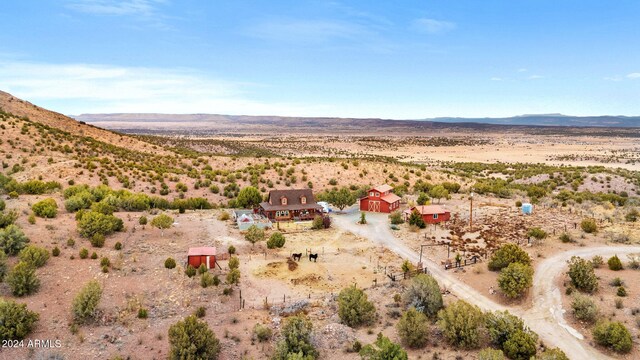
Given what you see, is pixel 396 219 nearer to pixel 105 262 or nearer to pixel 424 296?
pixel 424 296

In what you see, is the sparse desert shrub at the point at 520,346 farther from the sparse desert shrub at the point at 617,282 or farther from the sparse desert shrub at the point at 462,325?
the sparse desert shrub at the point at 617,282

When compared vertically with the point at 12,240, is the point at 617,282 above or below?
below

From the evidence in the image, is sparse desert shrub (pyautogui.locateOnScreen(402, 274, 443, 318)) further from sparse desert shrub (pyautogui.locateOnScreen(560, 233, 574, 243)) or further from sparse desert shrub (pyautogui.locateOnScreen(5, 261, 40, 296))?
sparse desert shrub (pyautogui.locateOnScreen(5, 261, 40, 296))

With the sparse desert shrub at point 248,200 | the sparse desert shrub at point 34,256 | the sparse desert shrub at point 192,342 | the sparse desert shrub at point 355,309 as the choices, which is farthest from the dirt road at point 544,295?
the sparse desert shrub at point 34,256

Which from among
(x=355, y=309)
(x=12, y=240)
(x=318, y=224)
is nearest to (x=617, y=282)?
(x=355, y=309)

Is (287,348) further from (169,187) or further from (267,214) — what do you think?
(169,187)
